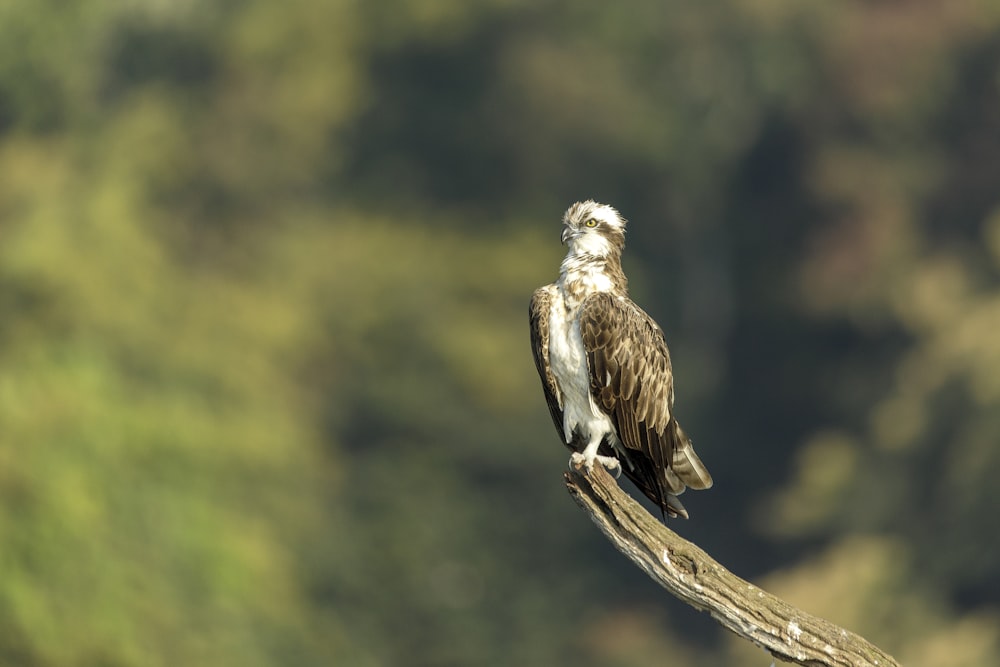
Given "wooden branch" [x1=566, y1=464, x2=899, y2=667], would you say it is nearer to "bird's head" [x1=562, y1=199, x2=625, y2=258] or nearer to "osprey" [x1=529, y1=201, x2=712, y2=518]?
"osprey" [x1=529, y1=201, x2=712, y2=518]

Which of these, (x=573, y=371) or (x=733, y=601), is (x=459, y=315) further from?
(x=733, y=601)

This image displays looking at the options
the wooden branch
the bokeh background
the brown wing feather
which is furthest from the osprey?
the bokeh background

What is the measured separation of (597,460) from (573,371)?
0.69 m

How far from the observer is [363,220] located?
64938mm

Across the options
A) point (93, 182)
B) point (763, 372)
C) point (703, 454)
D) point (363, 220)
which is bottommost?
point (703, 454)

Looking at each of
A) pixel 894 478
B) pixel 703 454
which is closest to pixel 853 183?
pixel 703 454

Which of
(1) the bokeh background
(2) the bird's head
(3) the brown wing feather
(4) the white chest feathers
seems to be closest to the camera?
(3) the brown wing feather

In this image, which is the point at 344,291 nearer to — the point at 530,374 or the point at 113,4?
the point at 530,374

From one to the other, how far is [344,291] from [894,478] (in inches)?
866

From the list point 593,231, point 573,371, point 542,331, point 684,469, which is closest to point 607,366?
point 573,371

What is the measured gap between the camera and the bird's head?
1312cm

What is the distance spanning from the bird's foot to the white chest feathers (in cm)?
23

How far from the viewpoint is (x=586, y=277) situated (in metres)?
13.1

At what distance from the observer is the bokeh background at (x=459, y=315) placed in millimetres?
38844
